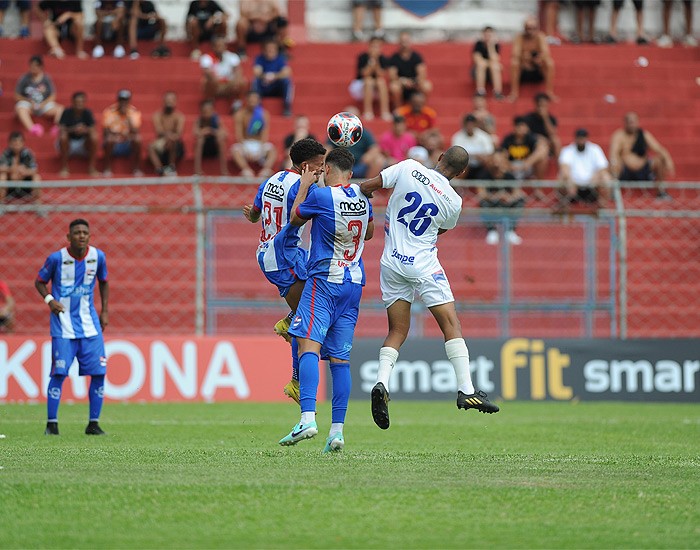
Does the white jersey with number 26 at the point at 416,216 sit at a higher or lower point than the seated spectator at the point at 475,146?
higher

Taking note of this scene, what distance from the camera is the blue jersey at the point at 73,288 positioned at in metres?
13.5

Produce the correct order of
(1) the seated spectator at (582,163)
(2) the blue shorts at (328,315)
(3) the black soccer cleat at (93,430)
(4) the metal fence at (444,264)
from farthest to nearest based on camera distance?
1. (1) the seated spectator at (582,163)
2. (4) the metal fence at (444,264)
3. (3) the black soccer cleat at (93,430)
4. (2) the blue shorts at (328,315)

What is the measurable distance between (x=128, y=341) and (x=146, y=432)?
593 cm

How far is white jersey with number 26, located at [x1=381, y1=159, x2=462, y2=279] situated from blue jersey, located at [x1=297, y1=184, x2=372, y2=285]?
40 cm

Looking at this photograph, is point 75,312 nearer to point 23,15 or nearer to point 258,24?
point 258,24

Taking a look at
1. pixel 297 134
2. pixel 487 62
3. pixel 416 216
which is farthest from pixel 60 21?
pixel 416 216

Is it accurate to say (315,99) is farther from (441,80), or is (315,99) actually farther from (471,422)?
(471,422)

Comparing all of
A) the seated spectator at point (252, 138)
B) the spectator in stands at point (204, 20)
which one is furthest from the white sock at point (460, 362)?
the spectator in stands at point (204, 20)

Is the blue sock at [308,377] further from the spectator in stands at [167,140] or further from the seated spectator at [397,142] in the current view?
the spectator in stands at [167,140]

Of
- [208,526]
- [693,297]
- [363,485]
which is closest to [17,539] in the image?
[208,526]

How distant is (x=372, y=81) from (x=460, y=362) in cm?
1596

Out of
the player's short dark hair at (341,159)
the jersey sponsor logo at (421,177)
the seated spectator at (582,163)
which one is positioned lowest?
the seated spectator at (582,163)

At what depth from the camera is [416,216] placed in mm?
10812

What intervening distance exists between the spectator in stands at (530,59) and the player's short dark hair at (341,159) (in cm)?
1735
